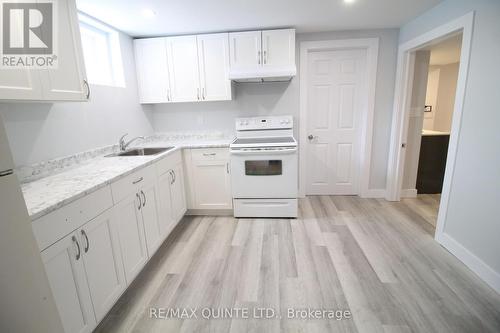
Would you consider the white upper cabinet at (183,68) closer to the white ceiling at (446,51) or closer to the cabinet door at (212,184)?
the cabinet door at (212,184)

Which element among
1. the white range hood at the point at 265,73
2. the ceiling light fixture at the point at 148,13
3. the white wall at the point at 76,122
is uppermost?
the ceiling light fixture at the point at 148,13

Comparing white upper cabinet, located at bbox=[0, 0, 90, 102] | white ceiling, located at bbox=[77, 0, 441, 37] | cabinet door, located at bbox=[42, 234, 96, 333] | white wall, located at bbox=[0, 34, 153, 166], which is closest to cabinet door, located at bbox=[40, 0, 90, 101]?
white upper cabinet, located at bbox=[0, 0, 90, 102]

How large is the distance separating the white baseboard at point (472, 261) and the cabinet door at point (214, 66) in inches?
108

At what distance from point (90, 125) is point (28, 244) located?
1738mm

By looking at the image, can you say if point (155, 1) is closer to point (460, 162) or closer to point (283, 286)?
point (283, 286)

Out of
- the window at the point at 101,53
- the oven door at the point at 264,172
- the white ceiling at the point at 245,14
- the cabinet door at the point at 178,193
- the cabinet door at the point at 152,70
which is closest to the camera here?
the white ceiling at the point at 245,14

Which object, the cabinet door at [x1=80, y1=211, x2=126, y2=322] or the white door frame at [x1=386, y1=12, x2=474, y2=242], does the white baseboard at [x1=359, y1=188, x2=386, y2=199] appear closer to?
the white door frame at [x1=386, y1=12, x2=474, y2=242]

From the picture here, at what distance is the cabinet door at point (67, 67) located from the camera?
1513 millimetres

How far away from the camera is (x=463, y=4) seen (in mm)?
1940

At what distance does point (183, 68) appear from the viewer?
9.71 feet

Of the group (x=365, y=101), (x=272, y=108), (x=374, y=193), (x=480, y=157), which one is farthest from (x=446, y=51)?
(x=272, y=108)

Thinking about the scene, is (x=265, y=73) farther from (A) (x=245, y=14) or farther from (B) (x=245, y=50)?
(A) (x=245, y=14)

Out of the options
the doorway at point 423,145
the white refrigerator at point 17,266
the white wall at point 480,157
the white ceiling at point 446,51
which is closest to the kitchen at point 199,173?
the white refrigerator at point 17,266

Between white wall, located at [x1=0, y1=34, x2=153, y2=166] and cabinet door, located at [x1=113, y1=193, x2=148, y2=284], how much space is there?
2.42 ft
